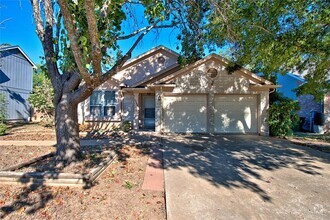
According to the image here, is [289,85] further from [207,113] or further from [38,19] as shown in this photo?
[38,19]

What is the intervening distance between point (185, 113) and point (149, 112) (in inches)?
121

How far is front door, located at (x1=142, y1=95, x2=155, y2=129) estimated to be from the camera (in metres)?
13.8

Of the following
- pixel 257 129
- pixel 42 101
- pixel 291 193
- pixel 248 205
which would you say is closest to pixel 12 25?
pixel 42 101

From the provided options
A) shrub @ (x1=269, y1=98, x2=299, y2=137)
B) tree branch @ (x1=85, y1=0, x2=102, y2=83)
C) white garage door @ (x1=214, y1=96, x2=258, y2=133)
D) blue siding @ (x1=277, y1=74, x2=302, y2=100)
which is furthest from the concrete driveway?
blue siding @ (x1=277, y1=74, x2=302, y2=100)

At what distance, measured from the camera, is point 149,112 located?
13914 mm

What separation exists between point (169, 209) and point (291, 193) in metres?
2.60

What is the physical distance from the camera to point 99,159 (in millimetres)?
5766

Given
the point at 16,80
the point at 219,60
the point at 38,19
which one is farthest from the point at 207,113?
the point at 16,80

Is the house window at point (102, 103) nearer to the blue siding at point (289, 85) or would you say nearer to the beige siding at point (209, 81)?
the beige siding at point (209, 81)

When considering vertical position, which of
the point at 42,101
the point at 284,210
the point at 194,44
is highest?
the point at 194,44

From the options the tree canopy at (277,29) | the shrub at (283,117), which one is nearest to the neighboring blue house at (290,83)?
the shrub at (283,117)

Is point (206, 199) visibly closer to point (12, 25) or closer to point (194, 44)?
point (194, 44)

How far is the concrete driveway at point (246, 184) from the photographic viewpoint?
10.9 ft

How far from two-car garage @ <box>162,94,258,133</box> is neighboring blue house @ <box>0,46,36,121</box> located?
1519 cm
